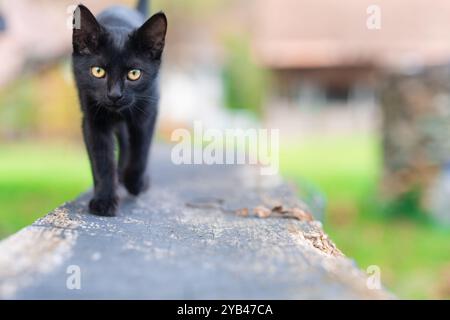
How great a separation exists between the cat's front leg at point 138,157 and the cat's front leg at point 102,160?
0.15m

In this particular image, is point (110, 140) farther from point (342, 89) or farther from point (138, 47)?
point (342, 89)

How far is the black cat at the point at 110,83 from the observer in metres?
1.75

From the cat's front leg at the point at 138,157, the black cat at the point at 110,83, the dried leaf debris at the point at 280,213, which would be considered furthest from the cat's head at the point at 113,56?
the dried leaf debris at the point at 280,213

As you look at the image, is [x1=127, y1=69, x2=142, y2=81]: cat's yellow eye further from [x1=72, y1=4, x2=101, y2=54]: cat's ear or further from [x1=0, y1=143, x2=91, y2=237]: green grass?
[x1=0, y1=143, x2=91, y2=237]: green grass

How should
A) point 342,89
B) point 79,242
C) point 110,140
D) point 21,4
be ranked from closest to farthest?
point 79,242
point 110,140
point 21,4
point 342,89

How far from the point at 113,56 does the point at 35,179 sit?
5447 millimetres

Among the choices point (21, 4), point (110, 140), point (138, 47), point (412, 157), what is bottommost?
point (412, 157)

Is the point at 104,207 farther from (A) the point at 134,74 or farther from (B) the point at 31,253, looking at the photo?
(B) the point at 31,253

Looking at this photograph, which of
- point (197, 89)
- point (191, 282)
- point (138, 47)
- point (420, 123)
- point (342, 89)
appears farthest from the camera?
point (342, 89)

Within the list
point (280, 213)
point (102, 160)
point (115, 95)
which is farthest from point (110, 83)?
point (280, 213)

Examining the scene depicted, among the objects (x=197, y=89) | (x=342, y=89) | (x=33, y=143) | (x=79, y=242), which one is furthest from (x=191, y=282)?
(x=342, y=89)

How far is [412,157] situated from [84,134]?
16.1 ft

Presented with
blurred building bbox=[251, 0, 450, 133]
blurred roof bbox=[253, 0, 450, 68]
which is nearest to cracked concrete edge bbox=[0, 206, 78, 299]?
blurred building bbox=[251, 0, 450, 133]

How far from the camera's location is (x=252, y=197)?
2.31 meters
